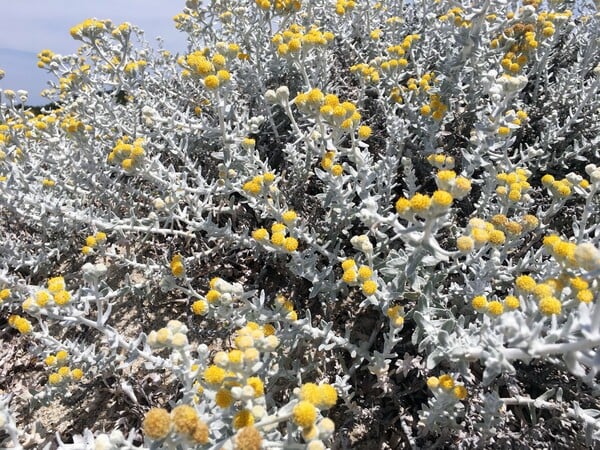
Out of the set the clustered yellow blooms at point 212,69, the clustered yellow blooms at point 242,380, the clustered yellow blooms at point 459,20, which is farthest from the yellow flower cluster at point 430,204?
the clustered yellow blooms at point 459,20

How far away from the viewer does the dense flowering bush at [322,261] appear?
1.96 metres

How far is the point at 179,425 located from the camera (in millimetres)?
1605

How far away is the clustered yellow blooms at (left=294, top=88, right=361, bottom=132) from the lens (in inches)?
104

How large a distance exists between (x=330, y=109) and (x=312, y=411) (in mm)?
1723

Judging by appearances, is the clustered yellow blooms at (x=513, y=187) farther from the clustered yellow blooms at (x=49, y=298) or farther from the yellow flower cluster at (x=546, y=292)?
the clustered yellow blooms at (x=49, y=298)

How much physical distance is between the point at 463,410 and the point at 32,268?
3.63 m

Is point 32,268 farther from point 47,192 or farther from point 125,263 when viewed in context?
point 125,263

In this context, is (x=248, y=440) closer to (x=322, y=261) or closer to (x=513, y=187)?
(x=322, y=261)

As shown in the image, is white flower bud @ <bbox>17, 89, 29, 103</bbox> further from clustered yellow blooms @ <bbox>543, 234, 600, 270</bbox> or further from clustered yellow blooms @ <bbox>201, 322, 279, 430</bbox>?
clustered yellow blooms @ <bbox>543, 234, 600, 270</bbox>

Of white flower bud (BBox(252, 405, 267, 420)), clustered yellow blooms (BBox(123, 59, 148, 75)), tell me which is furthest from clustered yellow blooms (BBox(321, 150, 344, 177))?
clustered yellow blooms (BBox(123, 59, 148, 75))

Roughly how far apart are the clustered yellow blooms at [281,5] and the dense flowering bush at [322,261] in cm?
2

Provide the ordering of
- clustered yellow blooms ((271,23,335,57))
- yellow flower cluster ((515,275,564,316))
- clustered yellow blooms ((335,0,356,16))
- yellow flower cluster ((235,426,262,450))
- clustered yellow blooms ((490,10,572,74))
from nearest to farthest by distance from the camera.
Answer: yellow flower cluster ((235,426,262,450)) → yellow flower cluster ((515,275,564,316)) → clustered yellow blooms ((271,23,335,57)) → clustered yellow blooms ((490,10,572,74)) → clustered yellow blooms ((335,0,356,16))

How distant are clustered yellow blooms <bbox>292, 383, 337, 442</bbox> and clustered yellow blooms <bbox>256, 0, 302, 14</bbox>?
3.13 meters

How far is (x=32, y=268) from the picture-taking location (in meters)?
3.86
